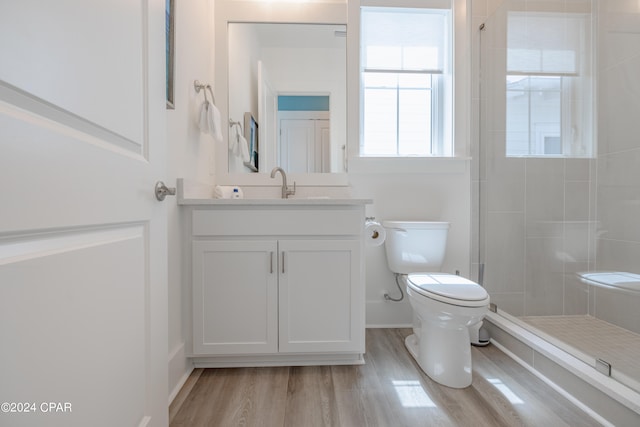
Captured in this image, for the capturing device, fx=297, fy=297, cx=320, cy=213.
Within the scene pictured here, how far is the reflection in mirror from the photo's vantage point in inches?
79.5

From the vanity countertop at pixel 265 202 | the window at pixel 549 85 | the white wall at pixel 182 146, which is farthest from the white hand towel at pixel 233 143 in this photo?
the window at pixel 549 85

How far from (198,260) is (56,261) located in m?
0.98

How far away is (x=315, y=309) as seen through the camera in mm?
1481

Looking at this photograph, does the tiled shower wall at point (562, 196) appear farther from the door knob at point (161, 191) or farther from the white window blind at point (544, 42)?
the door knob at point (161, 191)

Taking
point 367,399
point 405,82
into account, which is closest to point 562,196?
point 405,82

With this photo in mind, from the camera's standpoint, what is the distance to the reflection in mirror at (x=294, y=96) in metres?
2.02

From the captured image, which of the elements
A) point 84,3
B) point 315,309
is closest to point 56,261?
point 84,3

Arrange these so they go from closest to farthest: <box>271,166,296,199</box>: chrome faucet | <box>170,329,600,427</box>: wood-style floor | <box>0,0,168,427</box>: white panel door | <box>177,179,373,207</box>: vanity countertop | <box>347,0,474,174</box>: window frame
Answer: <box>0,0,168,427</box>: white panel door, <box>170,329,600,427</box>: wood-style floor, <box>177,179,373,207</box>: vanity countertop, <box>271,166,296,199</box>: chrome faucet, <box>347,0,474,174</box>: window frame

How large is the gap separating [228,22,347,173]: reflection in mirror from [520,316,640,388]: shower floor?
1.52 metres

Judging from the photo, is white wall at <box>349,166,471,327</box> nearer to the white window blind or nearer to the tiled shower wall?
the tiled shower wall

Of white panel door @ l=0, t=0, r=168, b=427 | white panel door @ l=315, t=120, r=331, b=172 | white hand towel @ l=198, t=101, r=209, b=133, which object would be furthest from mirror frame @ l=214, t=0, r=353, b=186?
white panel door @ l=0, t=0, r=168, b=427

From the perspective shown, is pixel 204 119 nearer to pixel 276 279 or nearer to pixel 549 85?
pixel 276 279

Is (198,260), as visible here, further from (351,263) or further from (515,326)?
(515,326)

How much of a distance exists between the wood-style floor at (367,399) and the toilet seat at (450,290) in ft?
1.34
